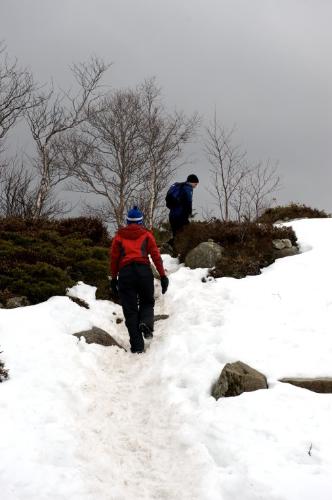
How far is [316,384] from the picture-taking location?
4.82m

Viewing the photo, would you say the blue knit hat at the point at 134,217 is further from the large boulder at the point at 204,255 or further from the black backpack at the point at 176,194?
the black backpack at the point at 176,194

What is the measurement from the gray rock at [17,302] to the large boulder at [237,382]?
403 cm

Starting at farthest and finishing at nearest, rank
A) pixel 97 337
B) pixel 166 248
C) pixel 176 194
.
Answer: pixel 166 248
pixel 176 194
pixel 97 337

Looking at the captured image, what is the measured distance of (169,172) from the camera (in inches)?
997

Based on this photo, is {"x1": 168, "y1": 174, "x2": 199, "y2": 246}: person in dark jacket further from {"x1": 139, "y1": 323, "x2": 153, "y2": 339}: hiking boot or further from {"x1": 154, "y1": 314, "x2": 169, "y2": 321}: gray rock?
{"x1": 139, "y1": 323, "x2": 153, "y2": 339}: hiking boot

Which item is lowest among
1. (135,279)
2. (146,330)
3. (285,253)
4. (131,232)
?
(146,330)

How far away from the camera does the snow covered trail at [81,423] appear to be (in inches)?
142

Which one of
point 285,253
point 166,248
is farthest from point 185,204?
point 285,253

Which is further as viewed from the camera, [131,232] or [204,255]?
[204,255]

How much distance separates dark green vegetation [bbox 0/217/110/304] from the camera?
26.4 ft

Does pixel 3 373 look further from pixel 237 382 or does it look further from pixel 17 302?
pixel 237 382

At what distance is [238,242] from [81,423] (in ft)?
22.8

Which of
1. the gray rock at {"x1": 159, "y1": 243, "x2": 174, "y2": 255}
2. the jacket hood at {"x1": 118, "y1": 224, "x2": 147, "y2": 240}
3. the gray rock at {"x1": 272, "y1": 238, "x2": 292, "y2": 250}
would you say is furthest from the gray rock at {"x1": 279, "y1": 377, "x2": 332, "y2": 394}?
the gray rock at {"x1": 159, "y1": 243, "x2": 174, "y2": 255}

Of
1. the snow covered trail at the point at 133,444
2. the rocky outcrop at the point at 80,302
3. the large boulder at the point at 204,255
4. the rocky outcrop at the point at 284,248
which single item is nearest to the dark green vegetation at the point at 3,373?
the snow covered trail at the point at 133,444
